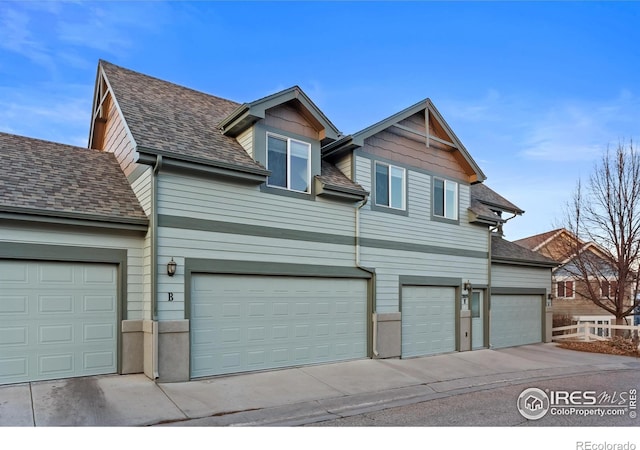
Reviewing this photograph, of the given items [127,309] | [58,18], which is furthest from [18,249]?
[58,18]

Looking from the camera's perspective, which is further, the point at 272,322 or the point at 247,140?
the point at 247,140

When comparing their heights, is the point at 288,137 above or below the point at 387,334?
above

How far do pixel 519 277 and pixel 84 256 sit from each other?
13.9 meters

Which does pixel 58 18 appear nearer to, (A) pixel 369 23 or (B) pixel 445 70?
(A) pixel 369 23

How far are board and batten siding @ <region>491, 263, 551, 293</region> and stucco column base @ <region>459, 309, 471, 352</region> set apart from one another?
6.24 ft

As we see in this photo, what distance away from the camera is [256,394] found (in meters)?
7.88

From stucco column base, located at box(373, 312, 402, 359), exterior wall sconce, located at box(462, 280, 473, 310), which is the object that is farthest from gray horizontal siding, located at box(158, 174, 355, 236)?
exterior wall sconce, located at box(462, 280, 473, 310)

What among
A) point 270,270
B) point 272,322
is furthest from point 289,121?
point 272,322

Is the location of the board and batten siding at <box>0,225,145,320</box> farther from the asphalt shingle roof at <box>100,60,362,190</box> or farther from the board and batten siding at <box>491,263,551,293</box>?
the board and batten siding at <box>491,263,551,293</box>

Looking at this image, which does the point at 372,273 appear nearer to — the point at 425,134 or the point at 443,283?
the point at 443,283

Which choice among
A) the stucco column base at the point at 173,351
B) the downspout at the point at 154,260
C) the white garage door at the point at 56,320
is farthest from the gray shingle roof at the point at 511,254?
the white garage door at the point at 56,320

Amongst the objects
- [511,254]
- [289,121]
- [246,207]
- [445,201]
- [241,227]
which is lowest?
[511,254]

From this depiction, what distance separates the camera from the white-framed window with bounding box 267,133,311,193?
10.3 metres

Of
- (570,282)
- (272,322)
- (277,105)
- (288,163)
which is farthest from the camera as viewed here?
(570,282)
